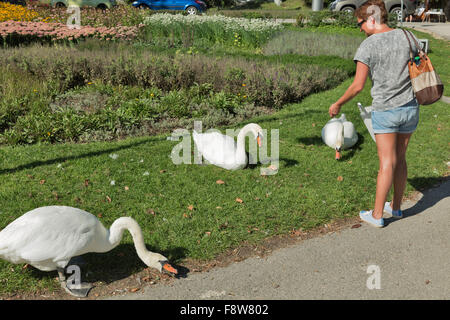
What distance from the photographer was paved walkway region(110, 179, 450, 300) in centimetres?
369

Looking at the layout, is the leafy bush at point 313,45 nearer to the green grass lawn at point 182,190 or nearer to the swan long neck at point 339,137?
the green grass lawn at point 182,190

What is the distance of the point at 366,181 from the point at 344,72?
6378mm

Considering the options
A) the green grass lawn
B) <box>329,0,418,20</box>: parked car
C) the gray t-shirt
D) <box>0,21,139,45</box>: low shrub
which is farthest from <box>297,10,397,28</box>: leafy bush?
the gray t-shirt

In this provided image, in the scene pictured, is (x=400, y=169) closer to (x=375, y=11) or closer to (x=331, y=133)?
(x=375, y=11)

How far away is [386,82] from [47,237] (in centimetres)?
338

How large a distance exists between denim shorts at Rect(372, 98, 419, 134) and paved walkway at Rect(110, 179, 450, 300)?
1131 mm

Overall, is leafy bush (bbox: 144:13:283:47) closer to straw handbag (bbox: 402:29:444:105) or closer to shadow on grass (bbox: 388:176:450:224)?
shadow on grass (bbox: 388:176:450:224)

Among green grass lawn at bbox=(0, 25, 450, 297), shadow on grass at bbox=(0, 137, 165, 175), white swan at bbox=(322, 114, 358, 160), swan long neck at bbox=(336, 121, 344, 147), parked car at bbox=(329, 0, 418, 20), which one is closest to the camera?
green grass lawn at bbox=(0, 25, 450, 297)

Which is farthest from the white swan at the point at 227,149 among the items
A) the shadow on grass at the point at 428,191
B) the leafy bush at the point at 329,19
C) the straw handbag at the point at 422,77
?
the leafy bush at the point at 329,19

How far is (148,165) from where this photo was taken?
6016mm

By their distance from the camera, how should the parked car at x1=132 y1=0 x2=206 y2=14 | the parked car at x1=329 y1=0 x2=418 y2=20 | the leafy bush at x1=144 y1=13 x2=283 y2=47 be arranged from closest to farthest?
the leafy bush at x1=144 y1=13 x2=283 y2=47
the parked car at x1=329 y1=0 x2=418 y2=20
the parked car at x1=132 y1=0 x2=206 y2=14

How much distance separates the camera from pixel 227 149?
5863 mm

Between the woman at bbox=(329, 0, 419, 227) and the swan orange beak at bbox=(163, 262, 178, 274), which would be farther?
the woman at bbox=(329, 0, 419, 227)

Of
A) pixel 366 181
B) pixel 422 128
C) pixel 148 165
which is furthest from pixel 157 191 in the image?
pixel 422 128
